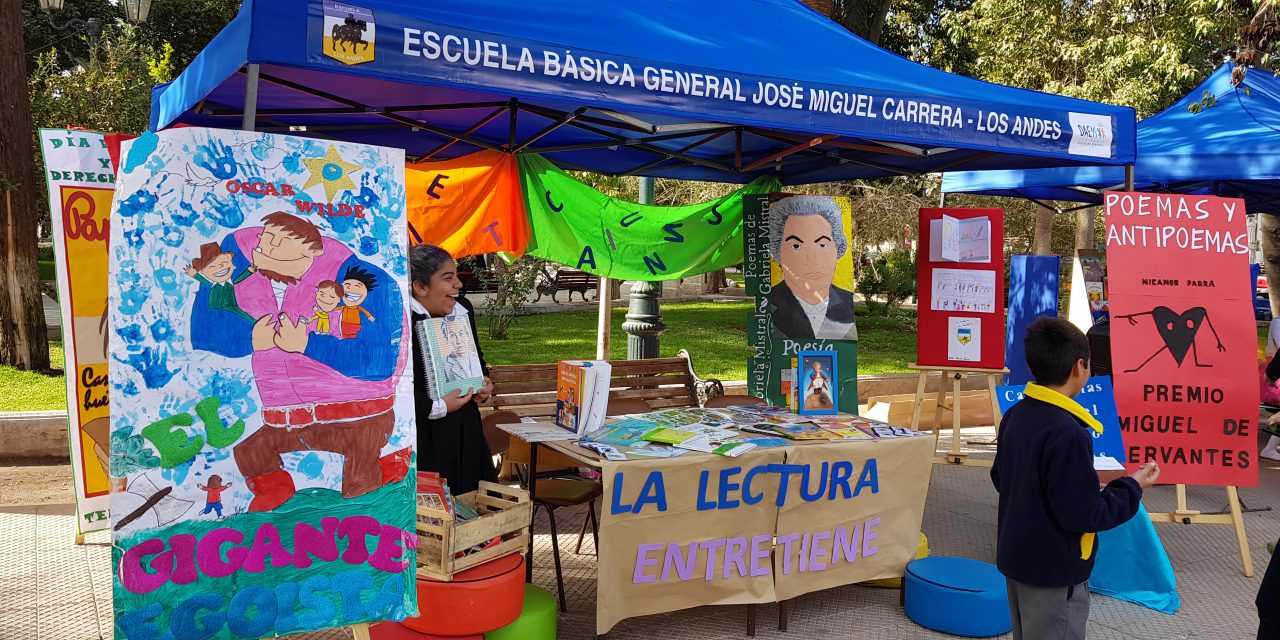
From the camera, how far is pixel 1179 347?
16.3 ft

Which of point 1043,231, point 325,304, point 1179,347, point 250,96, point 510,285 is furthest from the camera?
point 1043,231

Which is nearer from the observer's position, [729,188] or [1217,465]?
[1217,465]

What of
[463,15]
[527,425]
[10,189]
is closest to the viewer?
[463,15]

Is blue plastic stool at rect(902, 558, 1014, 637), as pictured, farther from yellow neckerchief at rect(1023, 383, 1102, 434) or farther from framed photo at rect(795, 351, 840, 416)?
yellow neckerchief at rect(1023, 383, 1102, 434)

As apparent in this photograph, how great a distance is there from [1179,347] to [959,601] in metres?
1.95

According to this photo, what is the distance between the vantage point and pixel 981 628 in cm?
425

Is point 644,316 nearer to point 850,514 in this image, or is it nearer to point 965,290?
point 965,290

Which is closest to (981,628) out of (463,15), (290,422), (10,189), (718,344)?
(290,422)

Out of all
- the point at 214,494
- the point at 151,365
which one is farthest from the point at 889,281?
the point at 151,365

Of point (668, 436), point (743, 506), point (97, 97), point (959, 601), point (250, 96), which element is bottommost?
point (959, 601)

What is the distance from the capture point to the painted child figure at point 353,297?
2895 mm

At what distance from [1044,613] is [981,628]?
1.46m

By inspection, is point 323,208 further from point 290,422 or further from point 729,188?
point 729,188

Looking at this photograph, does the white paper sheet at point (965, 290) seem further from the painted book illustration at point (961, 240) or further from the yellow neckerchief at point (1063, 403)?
the yellow neckerchief at point (1063, 403)
